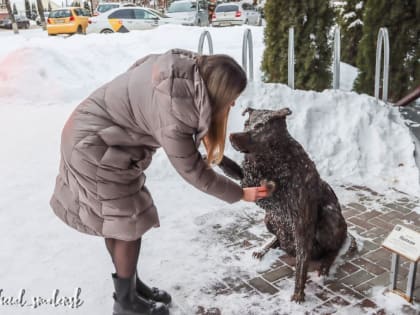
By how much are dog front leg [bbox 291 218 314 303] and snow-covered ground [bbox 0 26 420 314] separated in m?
0.09

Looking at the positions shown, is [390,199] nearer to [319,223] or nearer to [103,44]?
[319,223]

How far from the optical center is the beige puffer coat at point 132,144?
6.54ft

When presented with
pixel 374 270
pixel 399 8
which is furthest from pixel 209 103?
pixel 399 8

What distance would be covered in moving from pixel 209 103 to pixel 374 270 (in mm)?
1984

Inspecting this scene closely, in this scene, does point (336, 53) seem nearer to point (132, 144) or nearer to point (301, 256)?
point (301, 256)

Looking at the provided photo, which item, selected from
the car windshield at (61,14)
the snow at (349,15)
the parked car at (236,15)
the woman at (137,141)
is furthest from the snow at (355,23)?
the car windshield at (61,14)

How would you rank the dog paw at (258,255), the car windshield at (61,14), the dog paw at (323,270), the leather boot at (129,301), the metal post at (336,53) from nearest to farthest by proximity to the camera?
the leather boot at (129,301), the dog paw at (323,270), the dog paw at (258,255), the metal post at (336,53), the car windshield at (61,14)

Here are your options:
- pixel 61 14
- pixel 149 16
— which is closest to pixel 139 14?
pixel 149 16

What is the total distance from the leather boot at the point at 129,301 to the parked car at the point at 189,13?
16.3m

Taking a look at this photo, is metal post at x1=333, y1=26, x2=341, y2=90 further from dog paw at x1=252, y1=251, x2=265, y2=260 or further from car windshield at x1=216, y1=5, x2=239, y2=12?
car windshield at x1=216, y1=5, x2=239, y2=12

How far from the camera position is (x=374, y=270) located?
324 cm

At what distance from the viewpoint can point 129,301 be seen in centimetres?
266

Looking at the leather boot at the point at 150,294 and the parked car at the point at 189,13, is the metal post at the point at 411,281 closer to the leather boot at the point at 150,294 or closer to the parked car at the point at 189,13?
the leather boot at the point at 150,294

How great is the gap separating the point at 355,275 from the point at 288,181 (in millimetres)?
938
